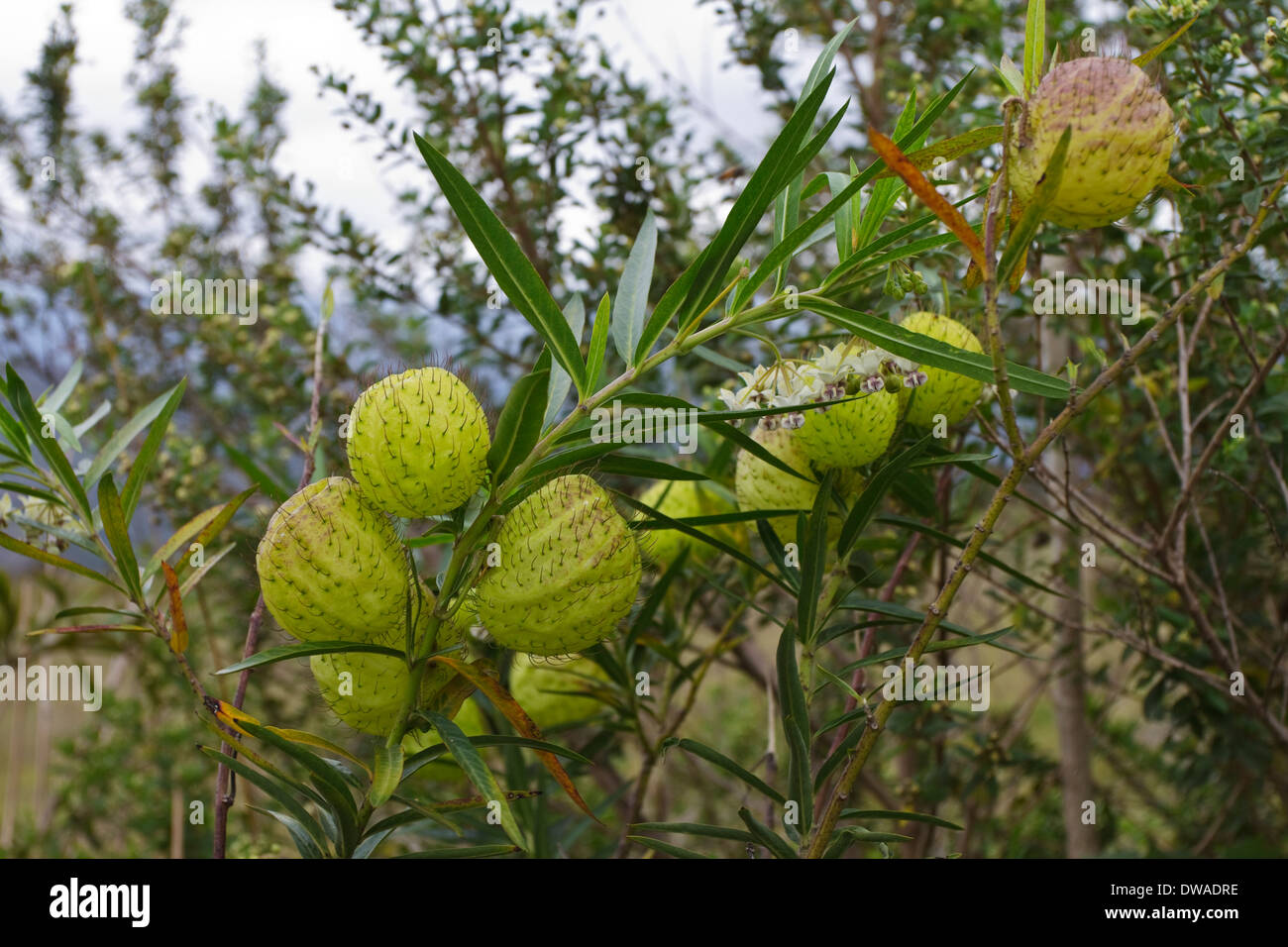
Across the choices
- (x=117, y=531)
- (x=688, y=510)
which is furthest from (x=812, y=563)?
(x=117, y=531)

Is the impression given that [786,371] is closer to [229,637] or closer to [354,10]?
[354,10]

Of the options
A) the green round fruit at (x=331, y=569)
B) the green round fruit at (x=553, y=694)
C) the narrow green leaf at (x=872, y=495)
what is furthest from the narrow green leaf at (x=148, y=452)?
the narrow green leaf at (x=872, y=495)

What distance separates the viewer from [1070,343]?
5.98 ft

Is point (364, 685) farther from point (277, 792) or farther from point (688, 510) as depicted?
point (688, 510)

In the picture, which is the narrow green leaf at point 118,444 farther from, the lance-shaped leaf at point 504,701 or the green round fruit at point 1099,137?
the green round fruit at point 1099,137

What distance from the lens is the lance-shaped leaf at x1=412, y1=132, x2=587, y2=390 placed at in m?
0.64

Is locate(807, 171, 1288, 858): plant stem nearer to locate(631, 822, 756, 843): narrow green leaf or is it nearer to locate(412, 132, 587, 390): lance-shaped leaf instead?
locate(631, 822, 756, 843): narrow green leaf

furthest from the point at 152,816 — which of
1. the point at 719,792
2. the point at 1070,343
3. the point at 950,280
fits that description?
the point at 1070,343

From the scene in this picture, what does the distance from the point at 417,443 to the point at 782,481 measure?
337mm

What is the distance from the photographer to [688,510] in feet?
3.45

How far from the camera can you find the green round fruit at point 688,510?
1015mm

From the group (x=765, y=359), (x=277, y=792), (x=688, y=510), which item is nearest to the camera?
(x=277, y=792)

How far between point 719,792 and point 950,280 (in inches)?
69.8
